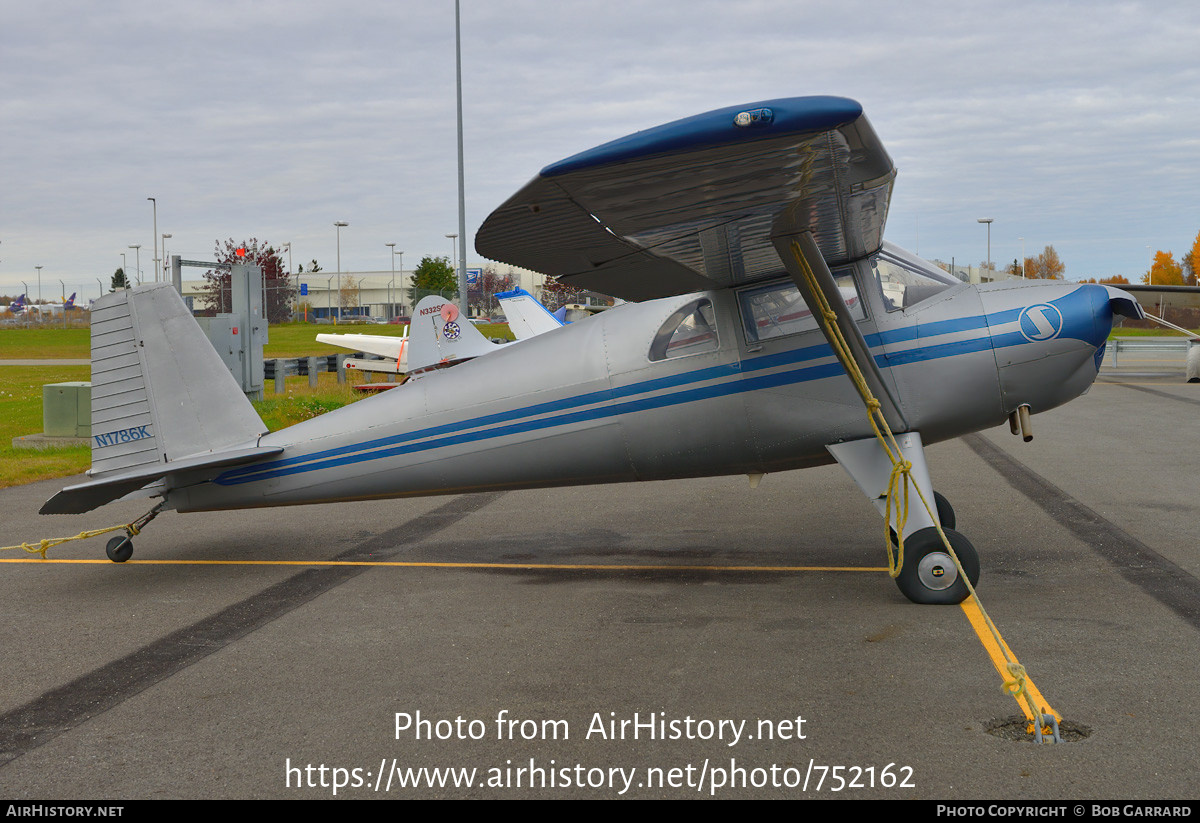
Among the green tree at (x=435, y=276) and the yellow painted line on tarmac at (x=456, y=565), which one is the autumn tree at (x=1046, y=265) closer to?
the green tree at (x=435, y=276)

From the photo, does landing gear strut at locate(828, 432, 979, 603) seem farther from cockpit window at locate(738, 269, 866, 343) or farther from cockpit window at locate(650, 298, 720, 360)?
cockpit window at locate(650, 298, 720, 360)

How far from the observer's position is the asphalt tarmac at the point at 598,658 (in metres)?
3.81

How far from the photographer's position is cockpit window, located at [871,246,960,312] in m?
6.55

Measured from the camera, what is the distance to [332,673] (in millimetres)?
5074

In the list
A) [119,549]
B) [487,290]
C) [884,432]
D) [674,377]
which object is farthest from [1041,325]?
[487,290]

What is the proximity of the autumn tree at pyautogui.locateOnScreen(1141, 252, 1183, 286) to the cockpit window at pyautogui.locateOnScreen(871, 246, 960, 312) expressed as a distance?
296 ft

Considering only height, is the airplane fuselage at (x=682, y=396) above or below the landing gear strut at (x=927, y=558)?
above

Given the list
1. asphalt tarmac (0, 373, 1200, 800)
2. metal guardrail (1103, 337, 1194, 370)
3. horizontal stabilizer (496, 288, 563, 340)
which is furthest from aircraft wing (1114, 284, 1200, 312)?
horizontal stabilizer (496, 288, 563, 340)

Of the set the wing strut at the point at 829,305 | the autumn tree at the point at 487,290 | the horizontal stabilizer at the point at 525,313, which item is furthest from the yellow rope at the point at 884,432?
the autumn tree at the point at 487,290

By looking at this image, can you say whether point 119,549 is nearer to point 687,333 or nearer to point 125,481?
point 125,481

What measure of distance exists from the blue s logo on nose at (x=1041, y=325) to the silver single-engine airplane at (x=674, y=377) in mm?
13

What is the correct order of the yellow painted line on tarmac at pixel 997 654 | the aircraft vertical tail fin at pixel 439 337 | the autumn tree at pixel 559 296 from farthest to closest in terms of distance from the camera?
the autumn tree at pixel 559 296
the aircraft vertical tail fin at pixel 439 337
the yellow painted line on tarmac at pixel 997 654
